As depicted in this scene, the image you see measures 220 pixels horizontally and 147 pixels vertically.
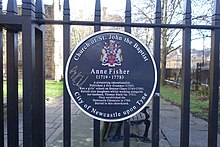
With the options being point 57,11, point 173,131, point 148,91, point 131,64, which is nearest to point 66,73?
point 131,64

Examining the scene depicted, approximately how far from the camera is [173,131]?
19.1ft

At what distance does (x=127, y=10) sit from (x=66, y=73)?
706mm

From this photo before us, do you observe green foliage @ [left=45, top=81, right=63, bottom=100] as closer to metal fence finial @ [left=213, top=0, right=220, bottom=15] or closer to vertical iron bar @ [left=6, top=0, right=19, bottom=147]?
vertical iron bar @ [left=6, top=0, right=19, bottom=147]

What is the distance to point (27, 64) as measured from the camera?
1945mm

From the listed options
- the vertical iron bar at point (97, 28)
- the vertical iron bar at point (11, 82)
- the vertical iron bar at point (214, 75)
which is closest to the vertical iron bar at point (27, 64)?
the vertical iron bar at point (11, 82)

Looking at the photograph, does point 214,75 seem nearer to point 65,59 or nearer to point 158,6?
point 158,6

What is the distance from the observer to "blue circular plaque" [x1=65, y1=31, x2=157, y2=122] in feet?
6.59

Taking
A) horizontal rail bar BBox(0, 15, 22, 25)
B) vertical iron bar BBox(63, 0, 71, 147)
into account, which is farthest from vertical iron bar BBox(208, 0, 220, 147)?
horizontal rail bar BBox(0, 15, 22, 25)

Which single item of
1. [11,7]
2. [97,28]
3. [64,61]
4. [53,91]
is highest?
[11,7]

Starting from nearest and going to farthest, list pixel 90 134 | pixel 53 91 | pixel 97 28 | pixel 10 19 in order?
pixel 10 19 < pixel 97 28 < pixel 90 134 < pixel 53 91

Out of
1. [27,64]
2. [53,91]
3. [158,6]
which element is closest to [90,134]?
[27,64]

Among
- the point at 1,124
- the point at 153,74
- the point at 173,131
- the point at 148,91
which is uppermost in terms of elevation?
the point at 153,74

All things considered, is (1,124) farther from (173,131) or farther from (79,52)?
(173,131)

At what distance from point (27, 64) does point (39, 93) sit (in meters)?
0.29
